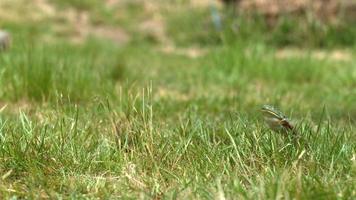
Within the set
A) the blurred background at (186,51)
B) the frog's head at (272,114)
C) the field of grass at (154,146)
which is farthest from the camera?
the blurred background at (186,51)

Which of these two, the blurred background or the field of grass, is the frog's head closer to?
the field of grass

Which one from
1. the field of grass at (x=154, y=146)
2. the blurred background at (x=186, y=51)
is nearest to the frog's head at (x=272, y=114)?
the field of grass at (x=154, y=146)

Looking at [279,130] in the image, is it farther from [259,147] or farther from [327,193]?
[327,193]

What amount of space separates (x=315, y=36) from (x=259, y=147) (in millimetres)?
6075

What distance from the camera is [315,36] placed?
818 cm

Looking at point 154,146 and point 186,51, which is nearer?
point 154,146

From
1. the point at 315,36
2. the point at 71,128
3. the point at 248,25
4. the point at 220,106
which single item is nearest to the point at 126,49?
the point at 248,25

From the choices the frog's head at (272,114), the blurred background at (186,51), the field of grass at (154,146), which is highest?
the frog's head at (272,114)

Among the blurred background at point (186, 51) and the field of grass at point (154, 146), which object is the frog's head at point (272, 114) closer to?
the field of grass at point (154, 146)

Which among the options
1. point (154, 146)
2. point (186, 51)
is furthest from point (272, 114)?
point (186, 51)

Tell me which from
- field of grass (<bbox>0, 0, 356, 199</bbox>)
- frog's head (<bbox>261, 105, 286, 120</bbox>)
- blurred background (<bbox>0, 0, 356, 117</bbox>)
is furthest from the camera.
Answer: blurred background (<bbox>0, 0, 356, 117</bbox>)

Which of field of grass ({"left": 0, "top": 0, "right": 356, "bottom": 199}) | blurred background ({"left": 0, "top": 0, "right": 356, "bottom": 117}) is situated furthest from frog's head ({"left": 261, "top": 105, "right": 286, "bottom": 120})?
blurred background ({"left": 0, "top": 0, "right": 356, "bottom": 117})

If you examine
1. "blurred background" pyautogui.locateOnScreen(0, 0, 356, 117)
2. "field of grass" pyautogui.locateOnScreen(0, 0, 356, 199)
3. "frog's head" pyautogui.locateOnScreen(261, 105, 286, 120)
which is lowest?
"blurred background" pyautogui.locateOnScreen(0, 0, 356, 117)

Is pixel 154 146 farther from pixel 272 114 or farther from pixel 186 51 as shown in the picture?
pixel 186 51
